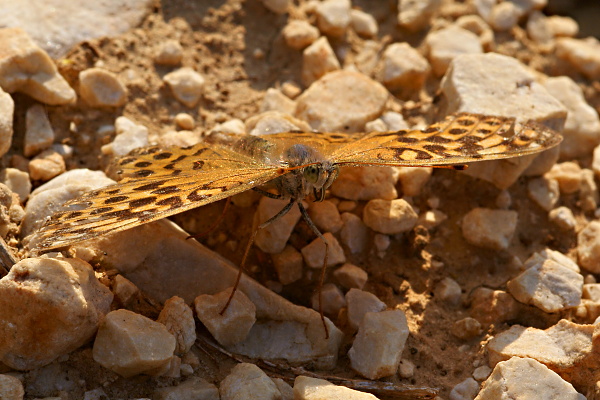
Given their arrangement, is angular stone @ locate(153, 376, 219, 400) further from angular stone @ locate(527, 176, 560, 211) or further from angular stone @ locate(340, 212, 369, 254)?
angular stone @ locate(527, 176, 560, 211)

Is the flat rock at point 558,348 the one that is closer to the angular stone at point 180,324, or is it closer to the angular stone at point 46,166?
the angular stone at point 180,324

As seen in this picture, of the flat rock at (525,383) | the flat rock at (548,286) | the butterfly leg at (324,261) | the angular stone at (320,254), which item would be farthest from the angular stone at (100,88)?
the flat rock at (525,383)

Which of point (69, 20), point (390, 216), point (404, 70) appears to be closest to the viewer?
point (390, 216)

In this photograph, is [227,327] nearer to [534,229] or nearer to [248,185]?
[248,185]

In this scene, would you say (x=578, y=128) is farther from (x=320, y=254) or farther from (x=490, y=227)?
(x=320, y=254)

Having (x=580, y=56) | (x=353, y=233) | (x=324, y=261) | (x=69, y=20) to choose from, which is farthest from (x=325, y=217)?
(x=580, y=56)

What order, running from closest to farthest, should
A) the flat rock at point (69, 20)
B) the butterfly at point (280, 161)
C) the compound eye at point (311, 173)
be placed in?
the butterfly at point (280, 161), the compound eye at point (311, 173), the flat rock at point (69, 20)
